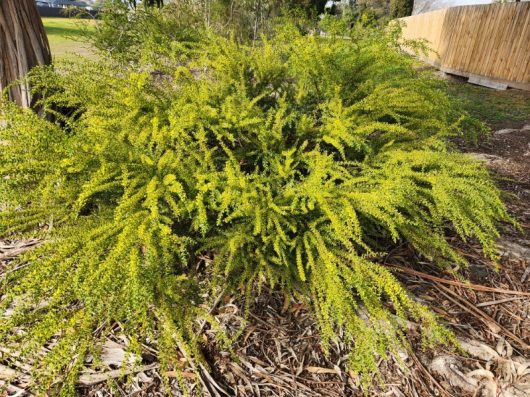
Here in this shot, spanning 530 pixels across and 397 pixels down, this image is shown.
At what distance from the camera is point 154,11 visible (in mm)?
4039

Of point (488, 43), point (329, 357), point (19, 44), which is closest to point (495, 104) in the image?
point (488, 43)

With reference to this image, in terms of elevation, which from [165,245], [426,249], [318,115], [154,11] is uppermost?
[154,11]

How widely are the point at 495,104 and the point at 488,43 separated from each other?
221 centimetres

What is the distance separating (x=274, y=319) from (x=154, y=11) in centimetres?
396

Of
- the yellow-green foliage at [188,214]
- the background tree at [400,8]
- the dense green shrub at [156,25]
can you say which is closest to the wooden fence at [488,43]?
the dense green shrub at [156,25]

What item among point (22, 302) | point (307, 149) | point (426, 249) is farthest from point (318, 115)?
point (22, 302)

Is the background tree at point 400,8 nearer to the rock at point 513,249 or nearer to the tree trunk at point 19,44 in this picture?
the rock at point 513,249

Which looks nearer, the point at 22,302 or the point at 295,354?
the point at 22,302

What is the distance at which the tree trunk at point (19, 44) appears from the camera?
162 cm

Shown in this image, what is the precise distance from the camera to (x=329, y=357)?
50.5 inches

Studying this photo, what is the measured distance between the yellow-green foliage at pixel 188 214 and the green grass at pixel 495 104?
81.5 inches

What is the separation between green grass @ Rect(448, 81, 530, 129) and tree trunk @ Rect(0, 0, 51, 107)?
3.19 meters

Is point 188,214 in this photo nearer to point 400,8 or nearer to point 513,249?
point 513,249

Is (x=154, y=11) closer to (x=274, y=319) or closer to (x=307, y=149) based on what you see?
(x=307, y=149)
